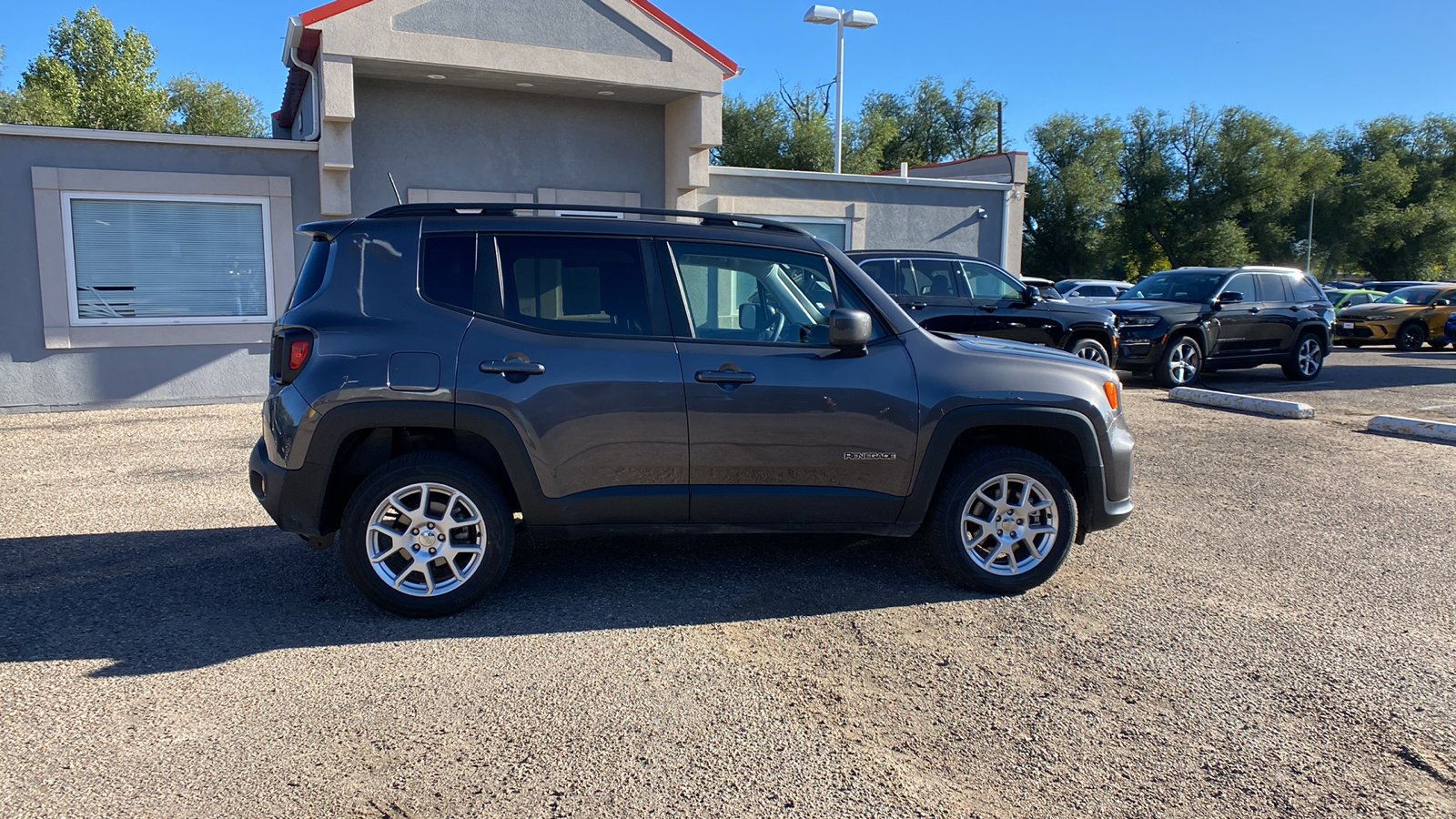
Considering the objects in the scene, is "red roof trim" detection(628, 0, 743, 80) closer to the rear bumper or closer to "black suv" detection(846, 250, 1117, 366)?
"black suv" detection(846, 250, 1117, 366)

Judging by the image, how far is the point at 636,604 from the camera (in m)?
4.73

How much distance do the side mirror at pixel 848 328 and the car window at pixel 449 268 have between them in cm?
165

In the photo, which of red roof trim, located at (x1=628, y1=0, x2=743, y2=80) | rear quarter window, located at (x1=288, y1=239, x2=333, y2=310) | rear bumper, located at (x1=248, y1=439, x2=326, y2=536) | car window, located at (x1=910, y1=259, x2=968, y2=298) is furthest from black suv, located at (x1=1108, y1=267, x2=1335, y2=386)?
rear bumper, located at (x1=248, y1=439, x2=326, y2=536)

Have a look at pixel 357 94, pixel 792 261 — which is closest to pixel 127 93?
pixel 357 94

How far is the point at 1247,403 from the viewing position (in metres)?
11.5

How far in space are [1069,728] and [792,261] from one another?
246cm

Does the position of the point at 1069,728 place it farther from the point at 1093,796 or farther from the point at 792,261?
the point at 792,261

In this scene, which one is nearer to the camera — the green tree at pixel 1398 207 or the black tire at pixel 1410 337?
the black tire at pixel 1410 337

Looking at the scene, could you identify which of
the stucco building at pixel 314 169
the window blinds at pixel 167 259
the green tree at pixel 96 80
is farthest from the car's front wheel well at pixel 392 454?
the green tree at pixel 96 80

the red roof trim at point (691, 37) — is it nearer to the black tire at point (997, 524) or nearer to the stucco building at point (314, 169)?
the stucco building at point (314, 169)

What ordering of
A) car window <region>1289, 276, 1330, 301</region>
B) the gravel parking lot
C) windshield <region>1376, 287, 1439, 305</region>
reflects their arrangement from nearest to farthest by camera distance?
the gravel parking lot
car window <region>1289, 276, 1330, 301</region>
windshield <region>1376, 287, 1439, 305</region>

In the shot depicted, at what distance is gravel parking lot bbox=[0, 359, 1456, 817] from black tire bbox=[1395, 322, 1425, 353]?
2052 cm

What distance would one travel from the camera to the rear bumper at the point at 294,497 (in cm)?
440

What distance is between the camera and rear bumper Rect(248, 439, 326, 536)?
173 inches
